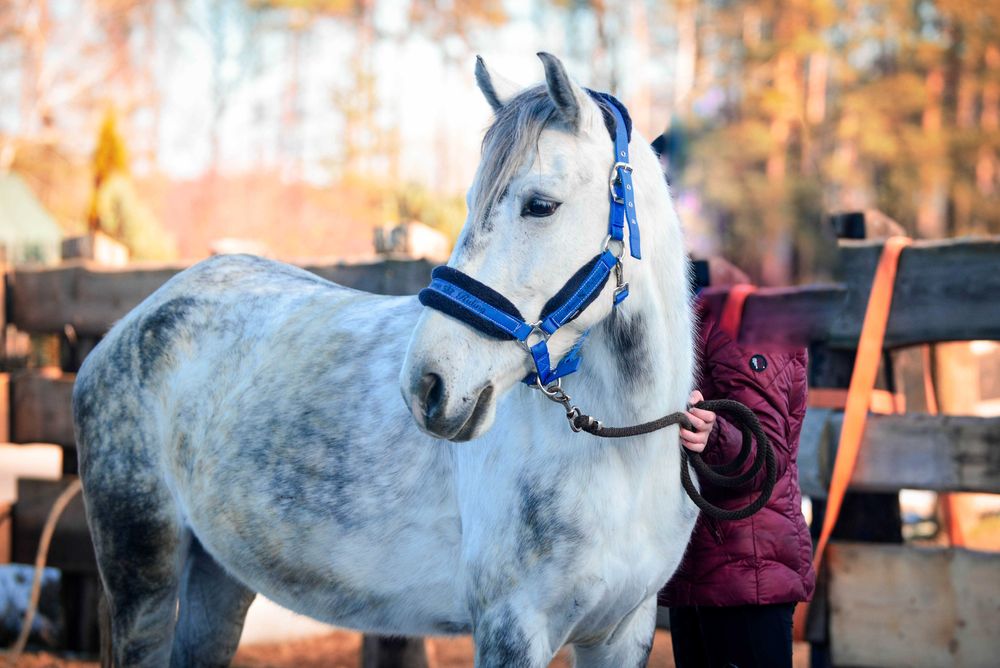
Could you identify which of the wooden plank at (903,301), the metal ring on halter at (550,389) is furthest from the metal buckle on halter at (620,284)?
the wooden plank at (903,301)

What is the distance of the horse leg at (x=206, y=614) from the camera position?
10.6 feet

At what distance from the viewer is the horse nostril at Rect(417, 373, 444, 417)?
1847 mm

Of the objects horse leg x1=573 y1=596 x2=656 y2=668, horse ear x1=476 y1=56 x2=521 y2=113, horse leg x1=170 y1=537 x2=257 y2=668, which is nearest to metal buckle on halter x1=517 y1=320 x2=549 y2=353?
horse ear x1=476 y1=56 x2=521 y2=113

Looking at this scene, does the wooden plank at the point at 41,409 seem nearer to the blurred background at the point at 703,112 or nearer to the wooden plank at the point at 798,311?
the wooden plank at the point at 798,311

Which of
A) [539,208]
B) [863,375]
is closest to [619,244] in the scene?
[539,208]

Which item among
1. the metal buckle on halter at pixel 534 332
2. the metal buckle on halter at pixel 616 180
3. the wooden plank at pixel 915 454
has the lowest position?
the wooden plank at pixel 915 454

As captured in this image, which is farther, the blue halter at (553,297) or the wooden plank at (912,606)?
the wooden plank at (912,606)

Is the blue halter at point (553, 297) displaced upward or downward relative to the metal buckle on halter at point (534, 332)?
upward

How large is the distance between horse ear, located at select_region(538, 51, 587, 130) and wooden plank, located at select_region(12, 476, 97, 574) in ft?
12.8

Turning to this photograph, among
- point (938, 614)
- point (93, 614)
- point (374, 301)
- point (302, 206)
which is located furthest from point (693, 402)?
point (302, 206)

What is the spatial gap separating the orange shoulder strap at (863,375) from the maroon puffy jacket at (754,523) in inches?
38.8

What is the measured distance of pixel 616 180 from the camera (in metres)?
2.01

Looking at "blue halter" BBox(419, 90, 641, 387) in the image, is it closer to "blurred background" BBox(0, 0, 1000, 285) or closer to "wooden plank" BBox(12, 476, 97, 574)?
"wooden plank" BBox(12, 476, 97, 574)

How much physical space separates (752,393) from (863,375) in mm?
1264
